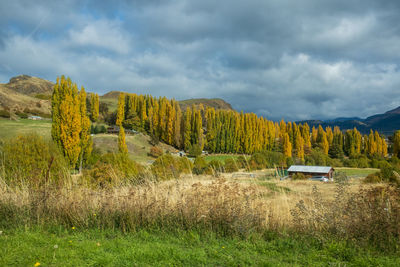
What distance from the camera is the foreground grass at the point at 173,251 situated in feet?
9.94

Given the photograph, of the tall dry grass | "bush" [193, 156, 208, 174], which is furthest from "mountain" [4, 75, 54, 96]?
the tall dry grass

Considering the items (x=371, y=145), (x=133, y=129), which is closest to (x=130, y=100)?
(x=133, y=129)

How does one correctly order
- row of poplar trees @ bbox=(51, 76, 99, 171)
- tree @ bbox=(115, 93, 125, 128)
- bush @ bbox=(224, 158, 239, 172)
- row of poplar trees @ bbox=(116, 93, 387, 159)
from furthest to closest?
tree @ bbox=(115, 93, 125, 128) < row of poplar trees @ bbox=(116, 93, 387, 159) < row of poplar trees @ bbox=(51, 76, 99, 171) < bush @ bbox=(224, 158, 239, 172)

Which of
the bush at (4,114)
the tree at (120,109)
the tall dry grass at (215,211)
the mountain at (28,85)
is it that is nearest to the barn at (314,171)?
the tall dry grass at (215,211)

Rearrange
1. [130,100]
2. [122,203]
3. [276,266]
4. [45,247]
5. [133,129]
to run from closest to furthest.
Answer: [276,266] < [45,247] < [122,203] < [133,129] < [130,100]

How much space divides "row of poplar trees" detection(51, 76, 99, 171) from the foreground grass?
19.4 m

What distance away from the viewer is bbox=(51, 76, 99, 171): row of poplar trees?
21.1m

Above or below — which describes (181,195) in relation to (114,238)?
above

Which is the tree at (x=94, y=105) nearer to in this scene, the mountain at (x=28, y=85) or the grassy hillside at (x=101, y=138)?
the grassy hillside at (x=101, y=138)

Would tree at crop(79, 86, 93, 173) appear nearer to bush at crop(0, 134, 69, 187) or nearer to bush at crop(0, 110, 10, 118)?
bush at crop(0, 134, 69, 187)

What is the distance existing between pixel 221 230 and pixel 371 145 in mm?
67447

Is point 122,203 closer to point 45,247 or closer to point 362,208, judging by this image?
point 45,247

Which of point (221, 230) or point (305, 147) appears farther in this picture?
point (305, 147)

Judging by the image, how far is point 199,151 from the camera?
45.9m
